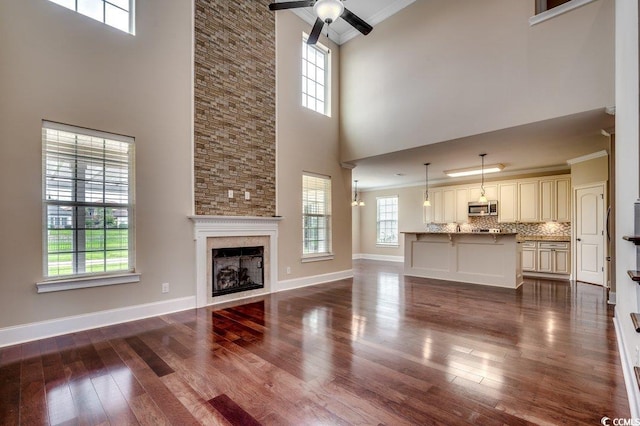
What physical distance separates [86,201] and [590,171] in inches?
346

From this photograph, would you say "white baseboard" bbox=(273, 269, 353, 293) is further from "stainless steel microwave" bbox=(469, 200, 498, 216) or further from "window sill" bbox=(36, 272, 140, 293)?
"stainless steel microwave" bbox=(469, 200, 498, 216)

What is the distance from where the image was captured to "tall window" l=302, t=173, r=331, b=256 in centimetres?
625

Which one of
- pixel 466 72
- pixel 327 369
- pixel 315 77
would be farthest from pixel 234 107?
pixel 327 369

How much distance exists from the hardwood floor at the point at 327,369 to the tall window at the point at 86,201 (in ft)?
2.75

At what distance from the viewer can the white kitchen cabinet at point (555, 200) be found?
7.10 m

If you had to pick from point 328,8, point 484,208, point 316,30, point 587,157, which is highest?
point 316,30

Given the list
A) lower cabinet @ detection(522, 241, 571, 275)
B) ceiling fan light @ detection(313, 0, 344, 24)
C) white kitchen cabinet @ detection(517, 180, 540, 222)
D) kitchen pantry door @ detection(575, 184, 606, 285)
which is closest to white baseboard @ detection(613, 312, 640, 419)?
ceiling fan light @ detection(313, 0, 344, 24)

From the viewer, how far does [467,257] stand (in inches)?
249

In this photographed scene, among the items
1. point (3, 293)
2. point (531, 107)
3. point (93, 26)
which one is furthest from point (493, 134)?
point (3, 293)

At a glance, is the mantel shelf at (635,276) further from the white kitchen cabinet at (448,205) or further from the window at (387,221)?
the window at (387,221)

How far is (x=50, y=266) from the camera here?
3357mm

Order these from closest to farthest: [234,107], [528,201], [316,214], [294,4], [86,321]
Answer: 1. [294,4]
2. [86,321]
3. [234,107]
4. [316,214]
5. [528,201]

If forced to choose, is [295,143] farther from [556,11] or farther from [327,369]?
[327,369]

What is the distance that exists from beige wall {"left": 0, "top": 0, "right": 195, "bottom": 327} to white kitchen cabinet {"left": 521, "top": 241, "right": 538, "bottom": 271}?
7.57 m
